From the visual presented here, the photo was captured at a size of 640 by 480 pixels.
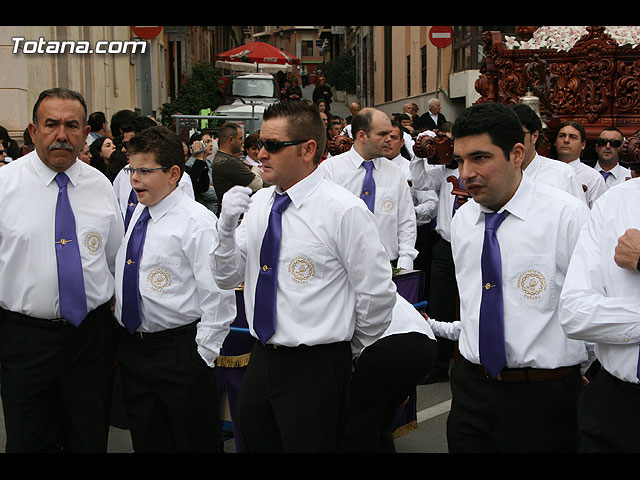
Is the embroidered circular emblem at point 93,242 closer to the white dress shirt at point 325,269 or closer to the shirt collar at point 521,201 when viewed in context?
the white dress shirt at point 325,269

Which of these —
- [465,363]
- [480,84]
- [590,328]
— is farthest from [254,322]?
[480,84]

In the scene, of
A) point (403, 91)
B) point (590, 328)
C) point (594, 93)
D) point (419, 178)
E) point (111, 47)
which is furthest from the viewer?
point (403, 91)

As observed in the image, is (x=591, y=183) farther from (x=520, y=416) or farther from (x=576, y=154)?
(x=520, y=416)

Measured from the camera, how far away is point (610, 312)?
291 cm

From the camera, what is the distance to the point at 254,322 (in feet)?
12.0

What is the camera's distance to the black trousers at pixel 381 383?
169 inches

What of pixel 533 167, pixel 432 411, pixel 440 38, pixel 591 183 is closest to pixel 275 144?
pixel 533 167

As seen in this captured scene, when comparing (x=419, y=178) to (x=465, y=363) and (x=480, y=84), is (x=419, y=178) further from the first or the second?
(x=465, y=363)

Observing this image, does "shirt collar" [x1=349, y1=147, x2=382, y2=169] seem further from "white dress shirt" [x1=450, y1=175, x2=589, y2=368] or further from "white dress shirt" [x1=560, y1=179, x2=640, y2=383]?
"white dress shirt" [x1=560, y1=179, x2=640, y2=383]

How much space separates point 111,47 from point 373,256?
16141 mm

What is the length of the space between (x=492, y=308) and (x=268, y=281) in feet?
3.27

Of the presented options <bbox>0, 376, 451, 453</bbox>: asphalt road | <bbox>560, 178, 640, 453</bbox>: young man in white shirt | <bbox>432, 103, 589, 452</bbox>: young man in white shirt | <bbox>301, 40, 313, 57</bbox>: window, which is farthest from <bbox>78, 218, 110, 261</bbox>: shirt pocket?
<bbox>301, 40, 313, 57</bbox>: window

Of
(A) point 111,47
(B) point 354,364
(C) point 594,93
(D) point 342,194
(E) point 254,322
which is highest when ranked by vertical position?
(A) point 111,47

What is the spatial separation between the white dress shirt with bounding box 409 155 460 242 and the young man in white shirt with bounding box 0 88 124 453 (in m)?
3.62
